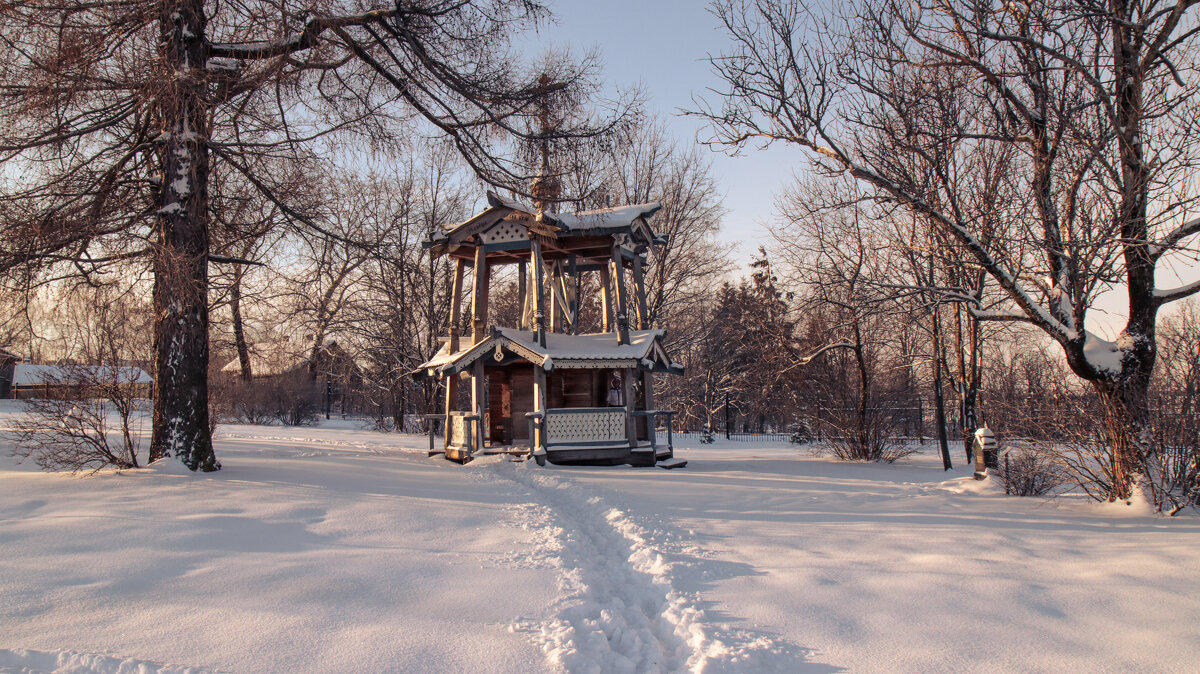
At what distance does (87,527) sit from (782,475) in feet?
35.7

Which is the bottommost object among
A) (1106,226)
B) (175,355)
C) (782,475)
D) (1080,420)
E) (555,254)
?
A: (782,475)

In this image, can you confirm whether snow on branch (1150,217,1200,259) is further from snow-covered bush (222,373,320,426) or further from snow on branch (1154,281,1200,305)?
snow-covered bush (222,373,320,426)

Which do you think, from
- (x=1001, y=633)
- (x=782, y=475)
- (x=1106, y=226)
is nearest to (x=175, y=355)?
(x=1001, y=633)

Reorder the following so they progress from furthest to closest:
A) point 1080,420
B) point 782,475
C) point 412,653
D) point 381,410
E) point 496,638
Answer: point 381,410, point 782,475, point 1080,420, point 496,638, point 412,653

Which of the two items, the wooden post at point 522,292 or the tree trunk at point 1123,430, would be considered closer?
the tree trunk at point 1123,430

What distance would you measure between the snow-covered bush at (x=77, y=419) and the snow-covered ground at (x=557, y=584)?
1.35 feet

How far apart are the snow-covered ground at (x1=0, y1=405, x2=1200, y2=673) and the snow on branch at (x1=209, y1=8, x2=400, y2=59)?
17.3 ft

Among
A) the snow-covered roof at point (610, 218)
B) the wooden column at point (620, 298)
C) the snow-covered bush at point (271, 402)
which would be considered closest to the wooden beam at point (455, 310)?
the snow-covered roof at point (610, 218)

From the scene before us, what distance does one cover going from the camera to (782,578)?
5.43 m

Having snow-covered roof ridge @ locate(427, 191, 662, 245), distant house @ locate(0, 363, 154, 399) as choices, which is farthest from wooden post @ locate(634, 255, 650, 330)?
distant house @ locate(0, 363, 154, 399)

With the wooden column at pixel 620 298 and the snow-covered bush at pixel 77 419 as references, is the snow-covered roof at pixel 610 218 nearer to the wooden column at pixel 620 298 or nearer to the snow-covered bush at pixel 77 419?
the wooden column at pixel 620 298

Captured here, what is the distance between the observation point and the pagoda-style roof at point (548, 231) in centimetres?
1514

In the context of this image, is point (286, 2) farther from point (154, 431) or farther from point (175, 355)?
point (154, 431)

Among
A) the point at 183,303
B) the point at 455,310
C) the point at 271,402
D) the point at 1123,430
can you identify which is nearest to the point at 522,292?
the point at 455,310
